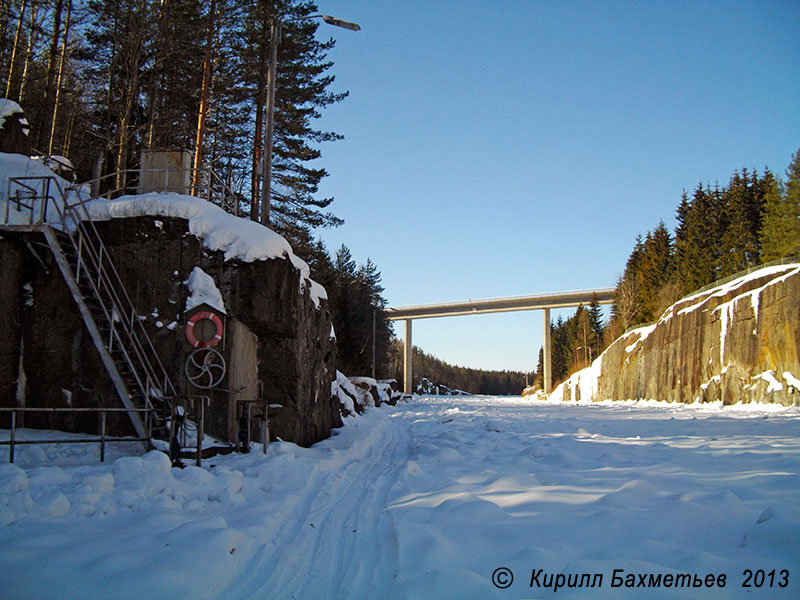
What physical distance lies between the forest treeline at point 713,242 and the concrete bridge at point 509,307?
644cm

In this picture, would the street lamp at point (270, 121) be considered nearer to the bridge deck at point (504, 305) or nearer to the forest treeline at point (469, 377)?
the bridge deck at point (504, 305)

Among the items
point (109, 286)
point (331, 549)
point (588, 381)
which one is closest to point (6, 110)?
point (109, 286)

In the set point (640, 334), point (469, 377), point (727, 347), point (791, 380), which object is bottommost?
point (469, 377)

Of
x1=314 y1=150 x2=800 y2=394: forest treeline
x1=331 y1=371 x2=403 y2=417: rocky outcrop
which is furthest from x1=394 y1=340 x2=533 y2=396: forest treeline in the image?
x1=331 y1=371 x2=403 y2=417: rocky outcrop

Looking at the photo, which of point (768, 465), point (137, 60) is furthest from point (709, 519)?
point (137, 60)

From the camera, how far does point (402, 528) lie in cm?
550

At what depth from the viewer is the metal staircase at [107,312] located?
9.83 meters

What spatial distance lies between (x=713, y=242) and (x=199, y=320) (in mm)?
51026

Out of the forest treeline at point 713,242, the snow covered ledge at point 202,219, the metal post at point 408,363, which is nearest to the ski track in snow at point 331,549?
the snow covered ledge at point 202,219

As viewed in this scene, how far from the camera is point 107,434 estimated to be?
1074 cm

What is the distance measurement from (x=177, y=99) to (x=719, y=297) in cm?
2815

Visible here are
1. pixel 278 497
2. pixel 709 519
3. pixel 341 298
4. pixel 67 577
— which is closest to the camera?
pixel 67 577

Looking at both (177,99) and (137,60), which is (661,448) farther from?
(177,99)

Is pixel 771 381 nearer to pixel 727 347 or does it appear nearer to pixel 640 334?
pixel 727 347
